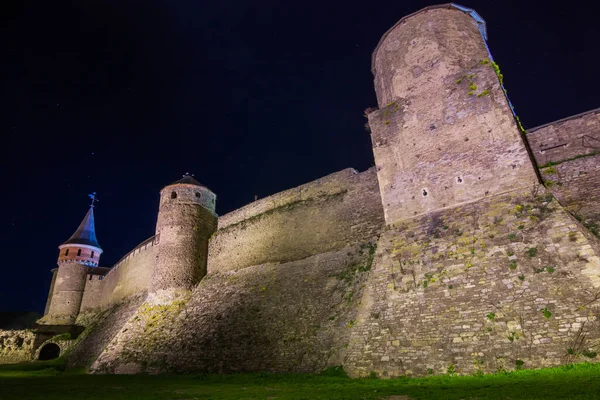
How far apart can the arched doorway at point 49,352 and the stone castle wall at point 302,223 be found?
17.2 metres

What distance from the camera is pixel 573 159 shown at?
33.1 feet

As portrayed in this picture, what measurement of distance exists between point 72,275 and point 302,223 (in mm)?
29025

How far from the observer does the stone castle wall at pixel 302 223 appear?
50.5 feet

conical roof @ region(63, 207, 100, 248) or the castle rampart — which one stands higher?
conical roof @ region(63, 207, 100, 248)

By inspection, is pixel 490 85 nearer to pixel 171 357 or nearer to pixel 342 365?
pixel 342 365

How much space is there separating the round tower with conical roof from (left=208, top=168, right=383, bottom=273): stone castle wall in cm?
2121

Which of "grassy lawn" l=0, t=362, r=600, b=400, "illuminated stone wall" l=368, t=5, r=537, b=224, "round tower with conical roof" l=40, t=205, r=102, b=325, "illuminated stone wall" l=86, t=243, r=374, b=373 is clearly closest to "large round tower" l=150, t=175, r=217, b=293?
"illuminated stone wall" l=86, t=243, r=374, b=373

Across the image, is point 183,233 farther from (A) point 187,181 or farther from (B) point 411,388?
(B) point 411,388

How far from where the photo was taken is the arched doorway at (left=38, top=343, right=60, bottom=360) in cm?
2711

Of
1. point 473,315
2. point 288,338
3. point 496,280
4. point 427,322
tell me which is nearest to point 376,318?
point 427,322

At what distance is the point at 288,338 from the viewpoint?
1261 cm

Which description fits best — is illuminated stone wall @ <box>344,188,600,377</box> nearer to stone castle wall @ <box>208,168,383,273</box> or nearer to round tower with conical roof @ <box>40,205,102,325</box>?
stone castle wall @ <box>208,168,383,273</box>

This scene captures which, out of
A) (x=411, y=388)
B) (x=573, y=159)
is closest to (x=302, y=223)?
(x=573, y=159)

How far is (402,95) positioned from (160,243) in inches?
614
